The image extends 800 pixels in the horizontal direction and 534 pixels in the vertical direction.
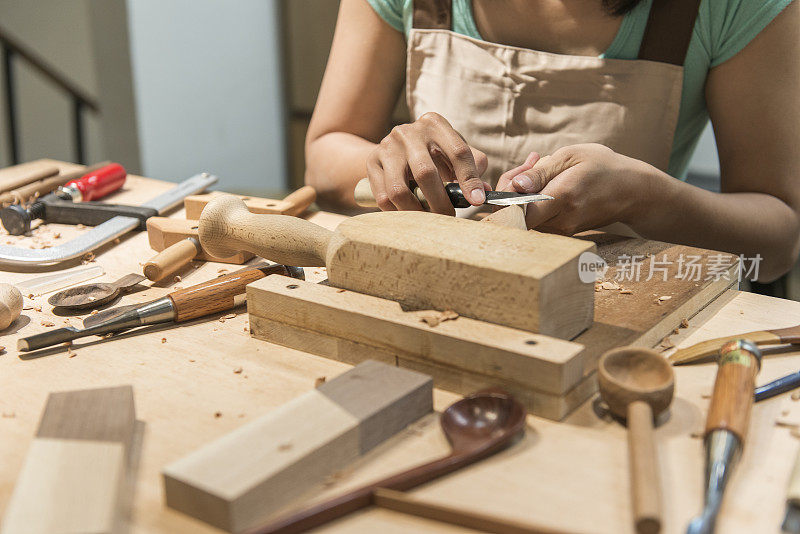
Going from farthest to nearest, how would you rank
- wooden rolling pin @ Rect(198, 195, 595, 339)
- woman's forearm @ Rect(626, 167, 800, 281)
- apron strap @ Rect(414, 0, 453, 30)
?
1. apron strap @ Rect(414, 0, 453, 30)
2. woman's forearm @ Rect(626, 167, 800, 281)
3. wooden rolling pin @ Rect(198, 195, 595, 339)

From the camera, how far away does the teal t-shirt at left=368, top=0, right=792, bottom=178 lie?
128cm

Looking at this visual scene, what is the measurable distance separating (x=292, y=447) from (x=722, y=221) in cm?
98

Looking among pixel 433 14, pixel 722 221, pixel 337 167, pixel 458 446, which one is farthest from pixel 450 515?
pixel 433 14

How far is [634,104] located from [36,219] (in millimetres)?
1159

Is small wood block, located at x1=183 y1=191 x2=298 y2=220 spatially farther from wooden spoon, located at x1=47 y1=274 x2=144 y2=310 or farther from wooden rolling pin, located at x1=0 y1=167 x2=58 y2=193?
wooden rolling pin, located at x1=0 y1=167 x2=58 y2=193

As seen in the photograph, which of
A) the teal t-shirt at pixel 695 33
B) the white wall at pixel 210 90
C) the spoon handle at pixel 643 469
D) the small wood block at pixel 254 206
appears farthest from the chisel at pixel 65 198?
the white wall at pixel 210 90

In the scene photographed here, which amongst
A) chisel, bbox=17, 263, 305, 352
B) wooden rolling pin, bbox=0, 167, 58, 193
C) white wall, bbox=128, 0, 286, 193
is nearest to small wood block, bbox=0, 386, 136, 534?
chisel, bbox=17, 263, 305, 352

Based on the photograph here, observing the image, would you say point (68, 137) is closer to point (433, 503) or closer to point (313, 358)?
point (313, 358)

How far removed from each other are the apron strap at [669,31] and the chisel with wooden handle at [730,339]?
673 mm

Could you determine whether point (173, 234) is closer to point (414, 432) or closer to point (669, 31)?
point (414, 432)

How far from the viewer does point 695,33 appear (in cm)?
132

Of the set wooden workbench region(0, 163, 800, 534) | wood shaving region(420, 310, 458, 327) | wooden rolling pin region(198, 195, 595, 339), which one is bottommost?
wooden workbench region(0, 163, 800, 534)

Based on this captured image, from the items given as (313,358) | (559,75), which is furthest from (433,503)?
(559,75)

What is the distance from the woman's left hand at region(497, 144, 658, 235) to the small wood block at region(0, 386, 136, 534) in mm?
627
